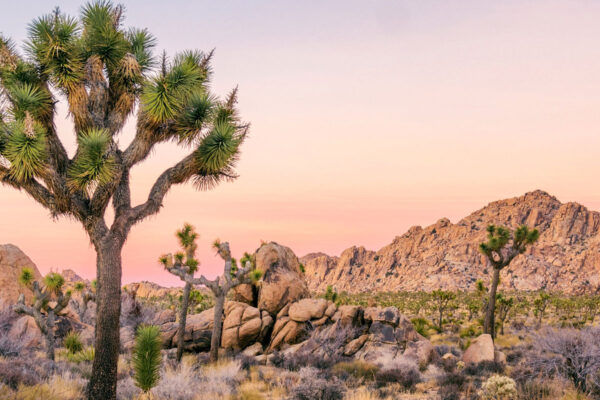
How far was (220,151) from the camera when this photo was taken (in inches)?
430

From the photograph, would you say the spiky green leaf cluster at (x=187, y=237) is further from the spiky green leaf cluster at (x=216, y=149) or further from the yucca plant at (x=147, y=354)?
the yucca plant at (x=147, y=354)

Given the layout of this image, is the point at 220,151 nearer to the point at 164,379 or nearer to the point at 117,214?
the point at 117,214

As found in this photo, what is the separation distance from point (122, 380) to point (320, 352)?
825 cm

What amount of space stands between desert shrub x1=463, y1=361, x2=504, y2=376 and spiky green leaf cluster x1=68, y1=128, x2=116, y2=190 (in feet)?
39.4

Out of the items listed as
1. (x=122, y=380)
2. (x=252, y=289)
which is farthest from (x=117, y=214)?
(x=252, y=289)

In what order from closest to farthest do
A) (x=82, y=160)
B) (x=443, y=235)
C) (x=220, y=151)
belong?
(x=82, y=160) → (x=220, y=151) → (x=443, y=235)

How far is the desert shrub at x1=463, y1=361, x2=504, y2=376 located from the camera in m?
13.9

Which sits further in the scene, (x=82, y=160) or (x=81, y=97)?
(x=81, y=97)

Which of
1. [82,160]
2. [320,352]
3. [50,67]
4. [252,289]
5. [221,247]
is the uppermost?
[50,67]

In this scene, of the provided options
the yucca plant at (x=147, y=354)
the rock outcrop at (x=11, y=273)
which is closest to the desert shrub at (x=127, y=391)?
the yucca plant at (x=147, y=354)

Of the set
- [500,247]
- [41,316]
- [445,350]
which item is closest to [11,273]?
[41,316]

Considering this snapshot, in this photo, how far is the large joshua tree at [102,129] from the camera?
31.1ft

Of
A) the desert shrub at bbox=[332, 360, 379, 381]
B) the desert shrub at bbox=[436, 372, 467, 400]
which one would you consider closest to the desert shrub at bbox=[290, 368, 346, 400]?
the desert shrub at bbox=[436, 372, 467, 400]

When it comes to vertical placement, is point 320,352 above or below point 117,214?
below
